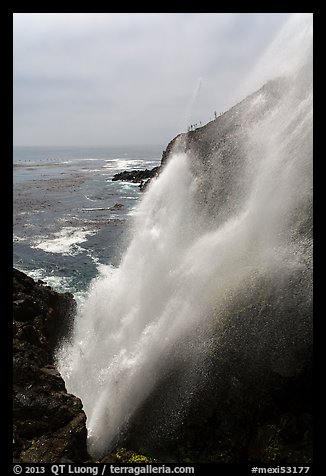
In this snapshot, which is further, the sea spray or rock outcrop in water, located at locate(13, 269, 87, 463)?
the sea spray

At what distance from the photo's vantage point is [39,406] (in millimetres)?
12758

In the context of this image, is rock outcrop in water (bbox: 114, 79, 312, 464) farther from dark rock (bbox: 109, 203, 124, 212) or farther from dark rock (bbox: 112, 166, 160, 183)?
dark rock (bbox: 112, 166, 160, 183)

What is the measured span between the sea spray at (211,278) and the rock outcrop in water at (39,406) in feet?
5.57

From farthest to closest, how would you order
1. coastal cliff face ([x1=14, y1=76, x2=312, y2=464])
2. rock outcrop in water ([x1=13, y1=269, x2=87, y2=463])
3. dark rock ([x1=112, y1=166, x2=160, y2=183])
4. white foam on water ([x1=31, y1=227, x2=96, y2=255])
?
1. dark rock ([x1=112, y1=166, x2=160, y2=183])
2. white foam on water ([x1=31, y1=227, x2=96, y2=255])
3. rock outcrop in water ([x1=13, y1=269, x2=87, y2=463])
4. coastal cliff face ([x1=14, y1=76, x2=312, y2=464])

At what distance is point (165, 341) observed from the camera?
15.7 m

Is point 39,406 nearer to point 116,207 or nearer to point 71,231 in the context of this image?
point 71,231

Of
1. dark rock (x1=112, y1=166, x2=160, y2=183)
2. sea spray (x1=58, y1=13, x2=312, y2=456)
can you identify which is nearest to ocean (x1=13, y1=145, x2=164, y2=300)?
sea spray (x1=58, y1=13, x2=312, y2=456)

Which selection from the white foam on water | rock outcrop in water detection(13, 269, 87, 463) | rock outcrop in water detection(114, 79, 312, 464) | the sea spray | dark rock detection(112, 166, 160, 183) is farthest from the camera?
dark rock detection(112, 166, 160, 183)

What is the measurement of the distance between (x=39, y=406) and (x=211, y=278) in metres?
9.82

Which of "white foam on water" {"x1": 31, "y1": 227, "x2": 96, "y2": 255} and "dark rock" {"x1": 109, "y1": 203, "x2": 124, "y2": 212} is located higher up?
"dark rock" {"x1": 109, "y1": 203, "x2": 124, "y2": 212}

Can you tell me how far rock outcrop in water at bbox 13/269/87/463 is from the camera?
1172 cm

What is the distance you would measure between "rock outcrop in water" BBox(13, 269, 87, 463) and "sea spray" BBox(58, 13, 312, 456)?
1699 mm

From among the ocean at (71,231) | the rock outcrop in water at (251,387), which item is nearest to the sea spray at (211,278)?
the rock outcrop in water at (251,387)
